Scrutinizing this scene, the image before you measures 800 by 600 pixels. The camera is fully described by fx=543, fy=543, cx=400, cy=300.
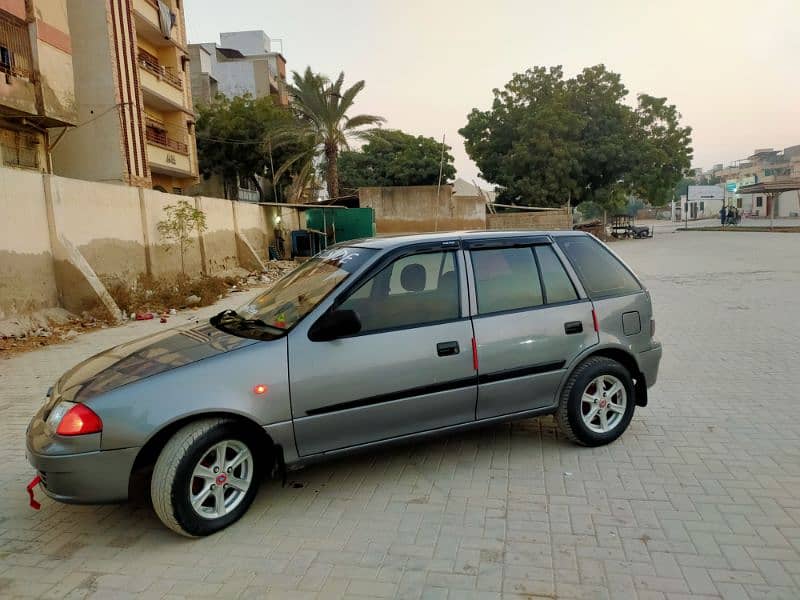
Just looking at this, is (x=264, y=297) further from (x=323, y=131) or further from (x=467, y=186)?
(x=467, y=186)

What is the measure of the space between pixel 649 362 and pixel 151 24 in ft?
82.0

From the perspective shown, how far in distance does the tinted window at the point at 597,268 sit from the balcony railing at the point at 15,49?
16738 mm

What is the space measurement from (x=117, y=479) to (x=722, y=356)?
21.8ft

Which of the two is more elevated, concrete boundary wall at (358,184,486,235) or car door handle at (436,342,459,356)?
concrete boundary wall at (358,184,486,235)

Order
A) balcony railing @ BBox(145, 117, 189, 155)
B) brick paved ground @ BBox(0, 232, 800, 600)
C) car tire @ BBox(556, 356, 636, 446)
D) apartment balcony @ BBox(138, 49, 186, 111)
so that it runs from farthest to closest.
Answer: balcony railing @ BBox(145, 117, 189, 155)
apartment balcony @ BBox(138, 49, 186, 111)
car tire @ BBox(556, 356, 636, 446)
brick paved ground @ BBox(0, 232, 800, 600)

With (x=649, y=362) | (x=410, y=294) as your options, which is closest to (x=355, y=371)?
(x=410, y=294)

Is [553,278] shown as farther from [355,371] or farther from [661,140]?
[661,140]

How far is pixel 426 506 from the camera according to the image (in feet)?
10.8

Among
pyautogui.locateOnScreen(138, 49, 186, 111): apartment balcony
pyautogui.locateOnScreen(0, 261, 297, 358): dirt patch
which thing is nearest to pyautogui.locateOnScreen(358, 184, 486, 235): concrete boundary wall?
pyautogui.locateOnScreen(138, 49, 186, 111): apartment balcony

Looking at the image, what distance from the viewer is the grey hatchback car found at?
2.84 m

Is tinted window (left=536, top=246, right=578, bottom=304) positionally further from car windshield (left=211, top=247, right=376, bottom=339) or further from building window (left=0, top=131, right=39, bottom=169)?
building window (left=0, top=131, right=39, bottom=169)

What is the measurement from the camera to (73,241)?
10289mm

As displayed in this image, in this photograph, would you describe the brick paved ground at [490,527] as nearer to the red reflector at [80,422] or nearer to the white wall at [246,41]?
the red reflector at [80,422]

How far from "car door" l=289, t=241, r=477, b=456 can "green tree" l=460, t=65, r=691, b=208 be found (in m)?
29.0
